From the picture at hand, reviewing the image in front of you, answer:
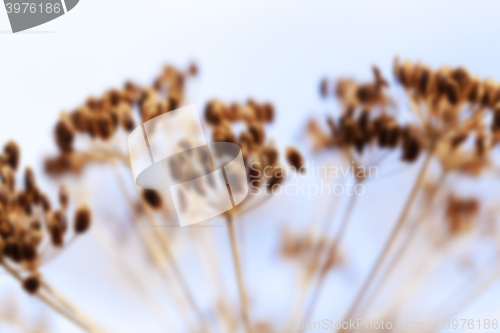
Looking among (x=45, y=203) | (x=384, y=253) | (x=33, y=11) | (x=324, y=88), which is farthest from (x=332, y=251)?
(x=33, y=11)

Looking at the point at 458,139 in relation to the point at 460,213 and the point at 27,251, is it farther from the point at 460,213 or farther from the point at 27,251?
the point at 27,251

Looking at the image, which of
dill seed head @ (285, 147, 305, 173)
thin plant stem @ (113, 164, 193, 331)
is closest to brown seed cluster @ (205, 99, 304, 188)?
dill seed head @ (285, 147, 305, 173)

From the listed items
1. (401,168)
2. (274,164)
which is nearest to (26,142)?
(274,164)

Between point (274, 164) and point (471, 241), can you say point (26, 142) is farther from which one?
point (471, 241)

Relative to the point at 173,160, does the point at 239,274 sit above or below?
below

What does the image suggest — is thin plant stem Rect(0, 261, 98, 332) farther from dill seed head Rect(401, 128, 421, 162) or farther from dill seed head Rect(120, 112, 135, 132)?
dill seed head Rect(401, 128, 421, 162)
